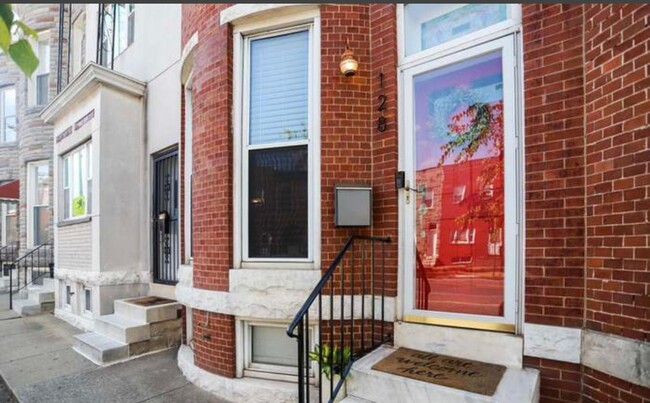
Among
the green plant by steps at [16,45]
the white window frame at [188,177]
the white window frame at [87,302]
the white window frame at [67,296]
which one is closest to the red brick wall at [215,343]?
the white window frame at [188,177]

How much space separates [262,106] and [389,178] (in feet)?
5.12

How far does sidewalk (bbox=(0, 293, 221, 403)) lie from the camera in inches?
155

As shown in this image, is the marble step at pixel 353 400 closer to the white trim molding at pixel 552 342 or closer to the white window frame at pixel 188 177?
the white trim molding at pixel 552 342

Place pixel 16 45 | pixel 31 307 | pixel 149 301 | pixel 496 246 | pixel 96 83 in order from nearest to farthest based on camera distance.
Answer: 1. pixel 16 45
2. pixel 496 246
3. pixel 149 301
4. pixel 96 83
5. pixel 31 307

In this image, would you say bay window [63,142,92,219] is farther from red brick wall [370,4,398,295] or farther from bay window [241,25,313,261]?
red brick wall [370,4,398,295]

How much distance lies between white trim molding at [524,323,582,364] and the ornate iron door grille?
5.04 meters

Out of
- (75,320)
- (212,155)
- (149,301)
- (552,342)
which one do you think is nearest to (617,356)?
(552,342)

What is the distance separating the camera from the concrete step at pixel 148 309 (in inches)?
212

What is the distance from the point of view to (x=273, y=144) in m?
3.97

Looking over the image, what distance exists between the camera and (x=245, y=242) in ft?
13.0

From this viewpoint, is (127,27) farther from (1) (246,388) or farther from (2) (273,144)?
(1) (246,388)

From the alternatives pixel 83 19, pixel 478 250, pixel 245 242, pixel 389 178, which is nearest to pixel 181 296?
pixel 245 242

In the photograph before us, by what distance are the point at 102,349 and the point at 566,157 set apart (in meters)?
5.45

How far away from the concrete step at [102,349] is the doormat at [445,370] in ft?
12.1
